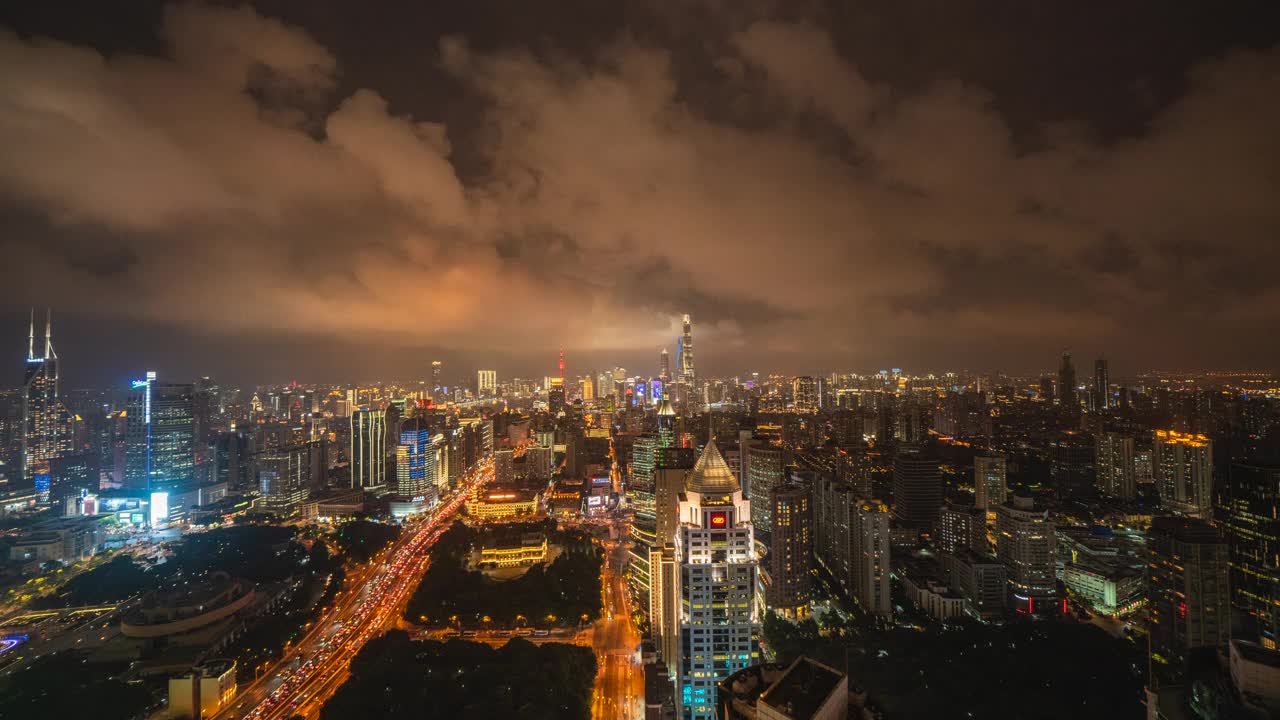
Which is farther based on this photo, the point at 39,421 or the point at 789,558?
the point at 39,421

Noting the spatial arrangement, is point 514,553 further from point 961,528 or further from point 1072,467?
point 1072,467

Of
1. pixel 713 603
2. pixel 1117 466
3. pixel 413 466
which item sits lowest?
pixel 413 466

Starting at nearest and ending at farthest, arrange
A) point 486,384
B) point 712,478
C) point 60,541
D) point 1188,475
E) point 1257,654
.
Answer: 1. point 1257,654
2. point 712,478
3. point 1188,475
4. point 60,541
5. point 486,384

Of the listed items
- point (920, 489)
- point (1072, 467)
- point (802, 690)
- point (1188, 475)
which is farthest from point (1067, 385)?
point (802, 690)

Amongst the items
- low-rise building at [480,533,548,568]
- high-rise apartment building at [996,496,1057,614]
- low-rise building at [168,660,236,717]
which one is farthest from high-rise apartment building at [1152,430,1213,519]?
low-rise building at [168,660,236,717]

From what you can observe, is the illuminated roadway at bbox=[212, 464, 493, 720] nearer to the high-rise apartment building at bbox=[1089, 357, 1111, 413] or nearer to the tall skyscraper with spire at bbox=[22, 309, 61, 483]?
the tall skyscraper with spire at bbox=[22, 309, 61, 483]

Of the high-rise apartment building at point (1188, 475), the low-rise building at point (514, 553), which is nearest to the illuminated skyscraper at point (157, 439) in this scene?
the low-rise building at point (514, 553)
